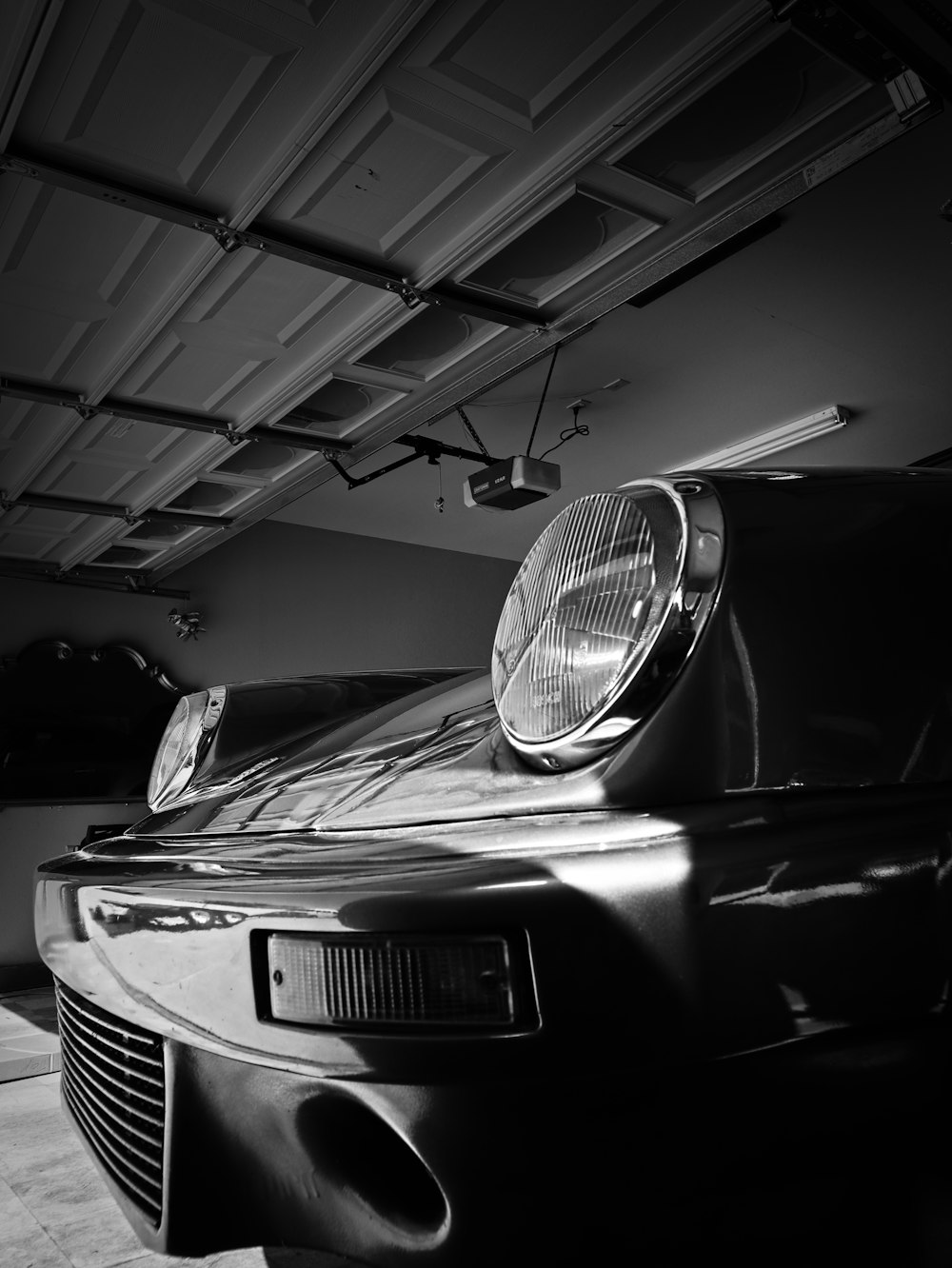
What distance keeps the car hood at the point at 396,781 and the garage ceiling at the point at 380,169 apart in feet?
5.61

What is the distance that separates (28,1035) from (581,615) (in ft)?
13.4

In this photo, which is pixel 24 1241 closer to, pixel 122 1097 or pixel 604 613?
pixel 122 1097

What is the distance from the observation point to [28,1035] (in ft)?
12.5

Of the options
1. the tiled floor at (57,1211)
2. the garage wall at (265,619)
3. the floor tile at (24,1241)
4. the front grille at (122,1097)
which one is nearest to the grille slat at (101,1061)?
Answer: the front grille at (122,1097)

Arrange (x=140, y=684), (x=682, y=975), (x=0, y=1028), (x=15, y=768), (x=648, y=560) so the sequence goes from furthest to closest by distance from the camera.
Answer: (x=140, y=684) → (x=15, y=768) → (x=0, y=1028) → (x=648, y=560) → (x=682, y=975)

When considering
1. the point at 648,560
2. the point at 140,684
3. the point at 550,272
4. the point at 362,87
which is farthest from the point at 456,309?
the point at 140,684

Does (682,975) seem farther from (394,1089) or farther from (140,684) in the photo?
(140,684)

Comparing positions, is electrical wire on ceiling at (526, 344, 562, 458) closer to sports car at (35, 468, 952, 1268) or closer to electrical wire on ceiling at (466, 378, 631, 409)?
electrical wire on ceiling at (466, 378, 631, 409)

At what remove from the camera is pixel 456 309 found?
3.12m

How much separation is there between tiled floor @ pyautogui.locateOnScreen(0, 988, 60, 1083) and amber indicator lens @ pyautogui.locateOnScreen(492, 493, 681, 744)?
2636mm

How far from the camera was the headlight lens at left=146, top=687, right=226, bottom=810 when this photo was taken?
1.32 m

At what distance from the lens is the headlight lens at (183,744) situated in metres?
1.32

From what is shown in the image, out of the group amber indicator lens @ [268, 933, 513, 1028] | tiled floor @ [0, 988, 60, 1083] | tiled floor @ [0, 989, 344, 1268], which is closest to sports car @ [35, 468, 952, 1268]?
amber indicator lens @ [268, 933, 513, 1028]

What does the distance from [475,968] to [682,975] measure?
0.11 metres
